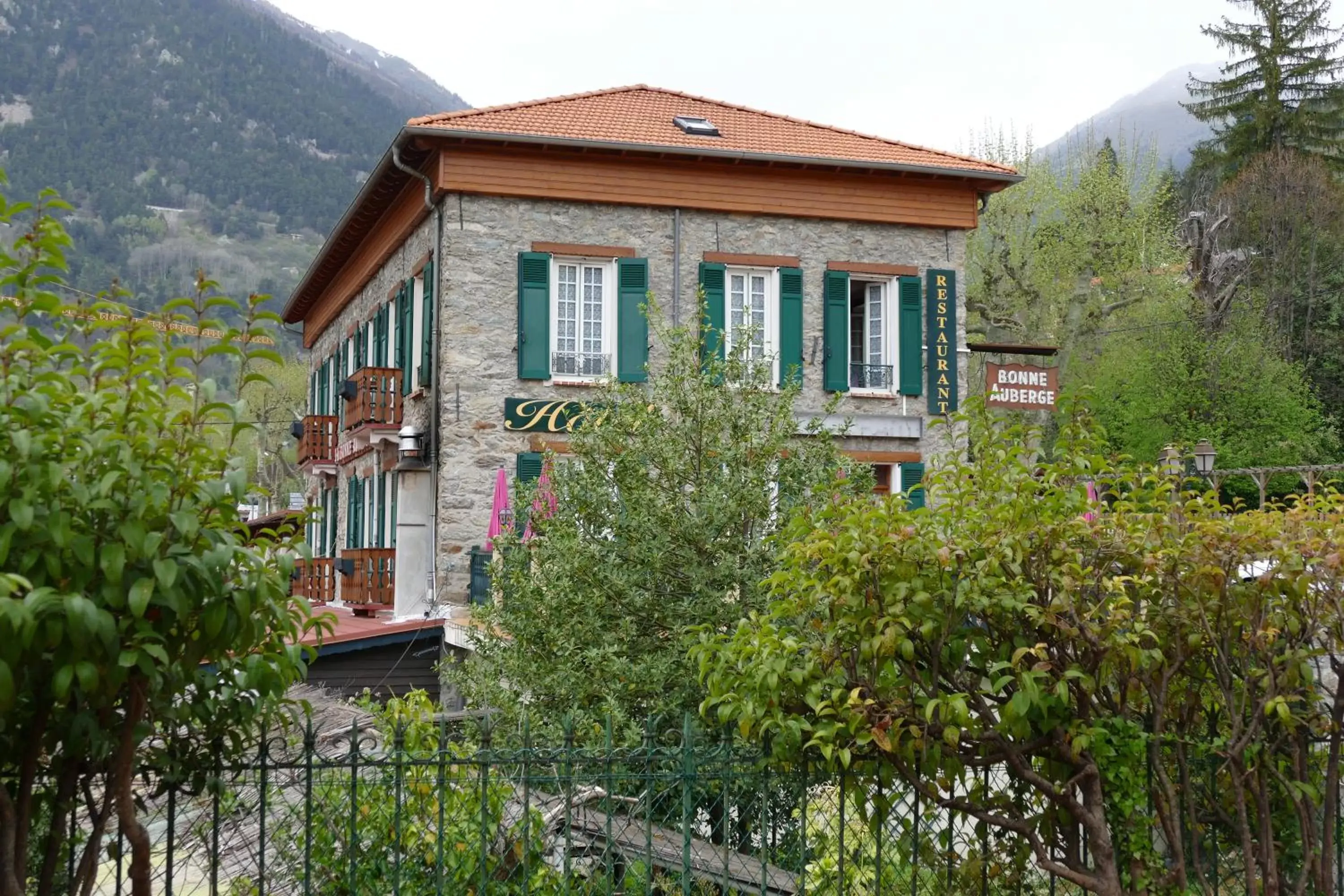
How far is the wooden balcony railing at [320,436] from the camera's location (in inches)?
1096

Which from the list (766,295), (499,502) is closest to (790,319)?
(766,295)

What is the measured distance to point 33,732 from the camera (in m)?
4.42

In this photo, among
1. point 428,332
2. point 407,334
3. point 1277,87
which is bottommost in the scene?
point 428,332

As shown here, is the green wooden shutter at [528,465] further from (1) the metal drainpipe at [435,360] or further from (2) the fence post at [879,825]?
(2) the fence post at [879,825]

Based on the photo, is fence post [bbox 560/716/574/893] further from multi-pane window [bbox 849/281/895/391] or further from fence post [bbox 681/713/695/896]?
multi-pane window [bbox 849/281/895/391]

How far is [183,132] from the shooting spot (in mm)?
149625

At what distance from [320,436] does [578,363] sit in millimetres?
10259

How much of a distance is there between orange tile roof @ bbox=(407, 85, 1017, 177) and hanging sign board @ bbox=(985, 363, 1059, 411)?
360cm

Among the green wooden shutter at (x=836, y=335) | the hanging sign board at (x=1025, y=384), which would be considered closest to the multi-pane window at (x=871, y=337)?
the green wooden shutter at (x=836, y=335)

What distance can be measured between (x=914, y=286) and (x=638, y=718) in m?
14.1

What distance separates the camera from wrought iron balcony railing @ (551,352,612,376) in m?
19.4

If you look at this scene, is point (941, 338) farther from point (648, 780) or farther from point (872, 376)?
point (648, 780)

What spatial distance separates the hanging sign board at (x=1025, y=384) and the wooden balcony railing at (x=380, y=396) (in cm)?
839

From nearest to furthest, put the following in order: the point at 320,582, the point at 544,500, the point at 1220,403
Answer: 1. the point at 544,500
2. the point at 320,582
3. the point at 1220,403
